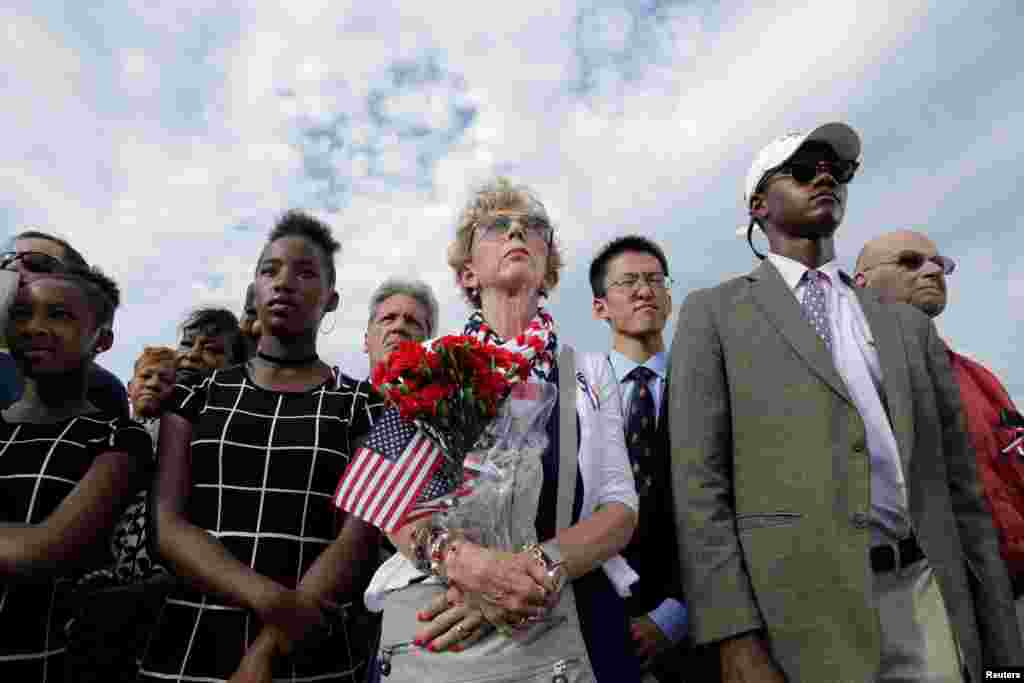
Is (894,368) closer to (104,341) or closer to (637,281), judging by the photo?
(637,281)

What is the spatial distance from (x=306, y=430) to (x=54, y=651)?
127cm

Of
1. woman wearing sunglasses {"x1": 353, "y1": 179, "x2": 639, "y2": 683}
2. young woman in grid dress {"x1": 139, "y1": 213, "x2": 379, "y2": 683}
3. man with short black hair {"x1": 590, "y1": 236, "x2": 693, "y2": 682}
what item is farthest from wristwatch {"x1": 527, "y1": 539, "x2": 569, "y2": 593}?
young woman in grid dress {"x1": 139, "y1": 213, "x2": 379, "y2": 683}

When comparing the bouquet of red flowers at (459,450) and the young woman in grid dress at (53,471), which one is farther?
the young woman in grid dress at (53,471)

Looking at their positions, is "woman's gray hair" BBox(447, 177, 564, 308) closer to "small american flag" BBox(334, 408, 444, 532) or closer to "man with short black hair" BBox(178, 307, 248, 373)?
"small american flag" BBox(334, 408, 444, 532)

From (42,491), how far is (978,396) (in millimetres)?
5107

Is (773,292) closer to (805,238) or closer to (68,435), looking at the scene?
(805,238)

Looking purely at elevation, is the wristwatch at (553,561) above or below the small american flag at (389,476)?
below

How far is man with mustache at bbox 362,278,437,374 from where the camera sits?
4844mm

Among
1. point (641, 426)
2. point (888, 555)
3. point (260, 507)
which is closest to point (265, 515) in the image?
point (260, 507)

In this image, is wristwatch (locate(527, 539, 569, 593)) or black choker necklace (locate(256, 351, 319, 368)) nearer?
wristwatch (locate(527, 539, 569, 593))

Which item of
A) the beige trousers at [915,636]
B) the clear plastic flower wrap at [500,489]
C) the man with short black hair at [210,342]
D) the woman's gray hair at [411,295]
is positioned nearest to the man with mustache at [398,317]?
the woman's gray hair at [411,295]

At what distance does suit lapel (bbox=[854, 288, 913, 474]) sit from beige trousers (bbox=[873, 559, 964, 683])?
444 millimetres

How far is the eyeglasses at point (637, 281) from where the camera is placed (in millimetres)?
4469

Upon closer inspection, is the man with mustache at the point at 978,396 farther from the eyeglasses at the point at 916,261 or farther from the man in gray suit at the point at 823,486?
the man in gray suit at the point at 823,486
